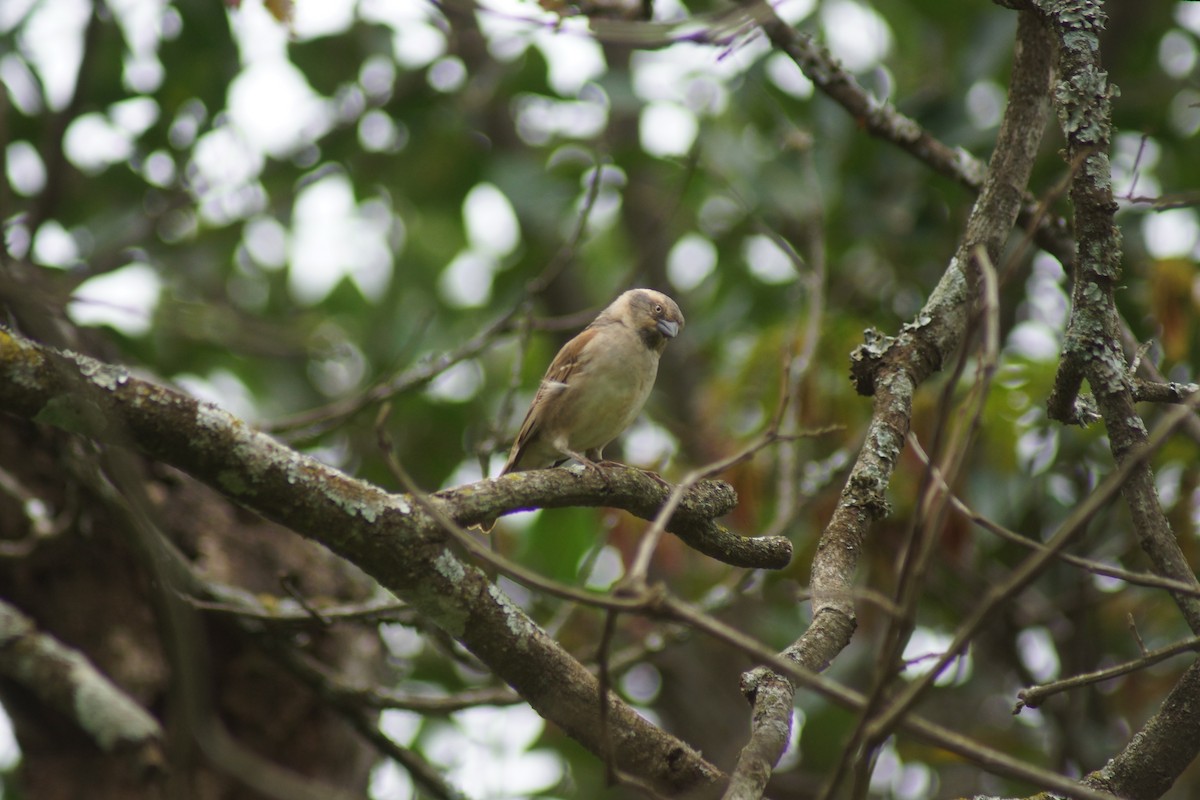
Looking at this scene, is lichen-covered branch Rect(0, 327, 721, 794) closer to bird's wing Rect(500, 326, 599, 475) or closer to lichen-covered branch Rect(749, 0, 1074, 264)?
bird's wing Rect(500, 326, 599, 475)

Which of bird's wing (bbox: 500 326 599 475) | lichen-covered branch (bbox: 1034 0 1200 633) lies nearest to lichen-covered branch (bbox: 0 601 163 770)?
bird's wing (bbox: 500 326 599 475)

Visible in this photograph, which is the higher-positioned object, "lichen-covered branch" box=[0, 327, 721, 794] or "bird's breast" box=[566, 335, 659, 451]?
"bird's breast" box=[566, 335, 659, 451]

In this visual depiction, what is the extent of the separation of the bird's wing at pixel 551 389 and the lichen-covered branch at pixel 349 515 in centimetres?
201

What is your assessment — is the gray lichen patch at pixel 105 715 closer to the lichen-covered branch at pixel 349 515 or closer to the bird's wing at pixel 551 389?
the bird's wing at pixel 551 389

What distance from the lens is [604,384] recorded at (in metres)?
5.07

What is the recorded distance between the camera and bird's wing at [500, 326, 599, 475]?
5.13m

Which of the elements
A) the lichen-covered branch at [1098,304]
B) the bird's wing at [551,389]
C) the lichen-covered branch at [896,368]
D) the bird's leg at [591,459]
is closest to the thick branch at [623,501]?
the bird's leg at [591,459]

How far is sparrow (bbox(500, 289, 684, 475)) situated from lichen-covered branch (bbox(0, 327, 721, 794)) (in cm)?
181

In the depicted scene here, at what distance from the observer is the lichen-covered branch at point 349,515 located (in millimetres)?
2406

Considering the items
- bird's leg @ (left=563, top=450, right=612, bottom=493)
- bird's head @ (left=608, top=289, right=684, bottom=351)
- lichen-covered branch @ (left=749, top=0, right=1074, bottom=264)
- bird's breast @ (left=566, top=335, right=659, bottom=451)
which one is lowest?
bird's leg @ (left=563, top=450, right=612, bottom=493)

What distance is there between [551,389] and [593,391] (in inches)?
8.1

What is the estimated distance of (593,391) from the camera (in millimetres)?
5051

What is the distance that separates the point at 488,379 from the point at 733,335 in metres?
1.84

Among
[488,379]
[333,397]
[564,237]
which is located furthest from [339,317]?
[564,237]
